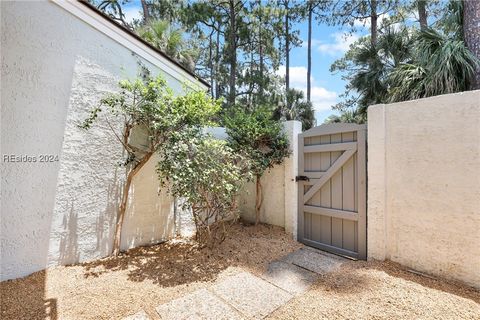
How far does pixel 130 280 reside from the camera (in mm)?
2914

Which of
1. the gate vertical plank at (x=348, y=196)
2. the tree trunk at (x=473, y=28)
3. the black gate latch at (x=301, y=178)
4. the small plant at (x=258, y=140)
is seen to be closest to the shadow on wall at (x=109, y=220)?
the small plant at (x=258, y=140)

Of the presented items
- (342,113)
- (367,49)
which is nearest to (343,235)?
(367,49)

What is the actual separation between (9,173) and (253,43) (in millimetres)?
14193

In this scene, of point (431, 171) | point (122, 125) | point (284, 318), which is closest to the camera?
point (284, 318)

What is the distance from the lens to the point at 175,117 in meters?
3.42

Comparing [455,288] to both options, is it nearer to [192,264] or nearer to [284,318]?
[284,318]

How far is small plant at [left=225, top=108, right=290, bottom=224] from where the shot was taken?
14.6 ft

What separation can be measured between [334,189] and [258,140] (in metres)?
1.65

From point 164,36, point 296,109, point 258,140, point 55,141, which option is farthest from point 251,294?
point 296,109

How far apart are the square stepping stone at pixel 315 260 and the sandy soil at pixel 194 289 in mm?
179

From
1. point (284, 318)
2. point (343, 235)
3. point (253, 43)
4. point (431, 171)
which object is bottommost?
point (284, 318)

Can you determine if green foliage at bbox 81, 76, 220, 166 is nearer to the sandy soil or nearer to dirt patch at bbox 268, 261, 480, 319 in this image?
the sandy soil

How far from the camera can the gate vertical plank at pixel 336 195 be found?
3878 mm

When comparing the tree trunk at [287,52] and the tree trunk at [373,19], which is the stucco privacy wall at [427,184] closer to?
the tree trunk at [373,19]
